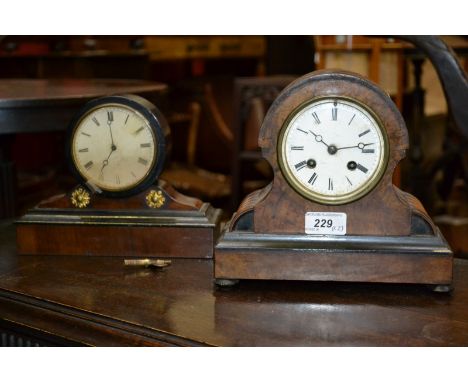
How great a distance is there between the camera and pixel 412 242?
1.56 metres

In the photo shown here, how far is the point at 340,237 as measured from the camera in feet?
5.19

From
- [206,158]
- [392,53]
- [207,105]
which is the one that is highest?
[392,53]

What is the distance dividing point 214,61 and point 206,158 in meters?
2.44

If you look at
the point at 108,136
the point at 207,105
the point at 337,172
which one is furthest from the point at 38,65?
the point at 337,172

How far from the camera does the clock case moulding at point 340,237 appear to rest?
154 cm

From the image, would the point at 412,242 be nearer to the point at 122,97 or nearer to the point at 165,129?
the point at 165,129

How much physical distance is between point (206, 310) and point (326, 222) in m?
0.31

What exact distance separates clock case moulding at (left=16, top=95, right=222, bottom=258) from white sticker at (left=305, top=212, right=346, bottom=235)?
296 millimetres

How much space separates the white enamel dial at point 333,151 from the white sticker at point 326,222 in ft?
0.10

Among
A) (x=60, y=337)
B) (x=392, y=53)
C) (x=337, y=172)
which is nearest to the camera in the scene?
(x=60, y=337)

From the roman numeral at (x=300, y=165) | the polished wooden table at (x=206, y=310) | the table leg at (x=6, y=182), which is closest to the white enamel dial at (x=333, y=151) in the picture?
the roman numeral at (x=300, y=165)

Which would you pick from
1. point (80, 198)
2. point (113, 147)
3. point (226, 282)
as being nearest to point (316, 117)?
point (226, 282)

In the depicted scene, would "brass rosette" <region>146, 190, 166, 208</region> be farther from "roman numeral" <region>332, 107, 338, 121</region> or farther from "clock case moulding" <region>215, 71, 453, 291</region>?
"roman numeral" <region>332, 107, 338, 121</region>

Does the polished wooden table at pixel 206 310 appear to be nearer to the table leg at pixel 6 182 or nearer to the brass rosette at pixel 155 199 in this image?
the brass rosette at pixel 155 199
